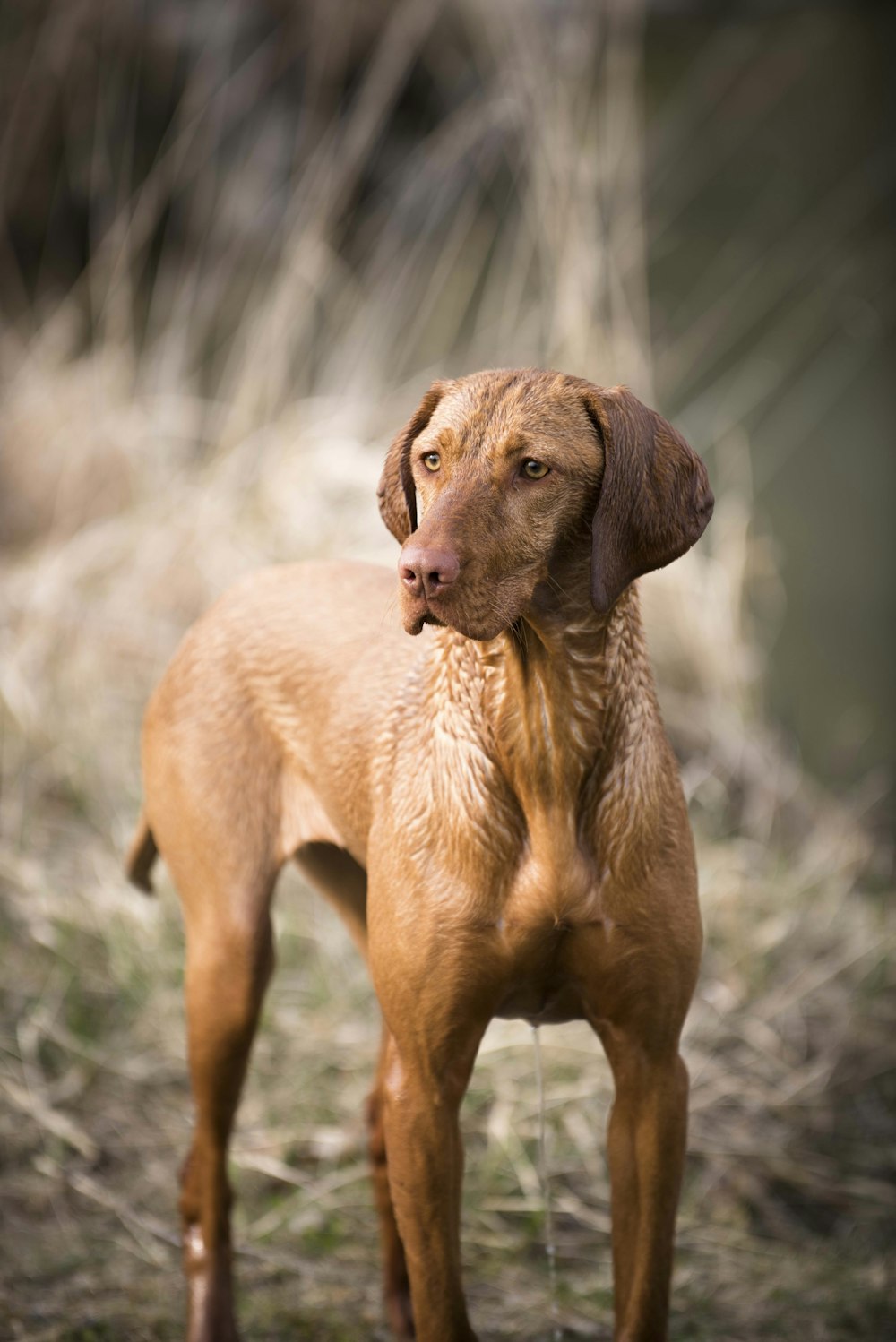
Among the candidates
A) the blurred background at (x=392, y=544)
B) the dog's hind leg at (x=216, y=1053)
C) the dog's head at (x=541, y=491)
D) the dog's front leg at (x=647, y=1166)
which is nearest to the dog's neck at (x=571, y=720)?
the dog's head at (x=541, y=491)

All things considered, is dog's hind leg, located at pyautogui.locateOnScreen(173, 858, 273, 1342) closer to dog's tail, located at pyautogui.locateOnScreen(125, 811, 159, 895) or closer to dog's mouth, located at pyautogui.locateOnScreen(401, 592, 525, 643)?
dog's tail, located at pyautogui.locateOnScreen(125, 811, 159, 895)

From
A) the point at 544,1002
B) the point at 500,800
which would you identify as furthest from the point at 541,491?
the point at 544,1002

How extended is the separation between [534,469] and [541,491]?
0.10 ft

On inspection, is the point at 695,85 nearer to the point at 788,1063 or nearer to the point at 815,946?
the point at 815,946

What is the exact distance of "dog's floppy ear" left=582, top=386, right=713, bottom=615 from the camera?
2.00 metres

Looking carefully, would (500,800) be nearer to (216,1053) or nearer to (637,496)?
(637,496)

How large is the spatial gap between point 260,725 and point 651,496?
1074 millimetres

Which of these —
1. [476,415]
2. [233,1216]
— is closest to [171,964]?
[233,1216]

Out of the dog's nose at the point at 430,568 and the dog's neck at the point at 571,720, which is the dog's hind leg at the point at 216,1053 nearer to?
the dog's neck at the point at 571,720

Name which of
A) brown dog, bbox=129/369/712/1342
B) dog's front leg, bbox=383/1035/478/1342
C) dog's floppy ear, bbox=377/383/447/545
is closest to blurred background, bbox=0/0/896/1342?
dog's front leg, bbox=383/1035/478/1342

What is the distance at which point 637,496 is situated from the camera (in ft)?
6.61

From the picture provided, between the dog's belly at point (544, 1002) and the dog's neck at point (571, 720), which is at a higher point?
the dog's neck at point (571, 720)

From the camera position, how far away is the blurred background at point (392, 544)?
352 centimetres

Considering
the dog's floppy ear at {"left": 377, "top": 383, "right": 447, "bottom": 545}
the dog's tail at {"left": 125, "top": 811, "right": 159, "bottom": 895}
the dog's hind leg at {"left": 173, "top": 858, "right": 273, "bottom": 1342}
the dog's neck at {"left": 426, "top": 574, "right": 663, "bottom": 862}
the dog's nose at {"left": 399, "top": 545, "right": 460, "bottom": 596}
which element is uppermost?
the dog's floppy ear at {"left": 377, "top": 383, "right": 447, "bottom": 545}
